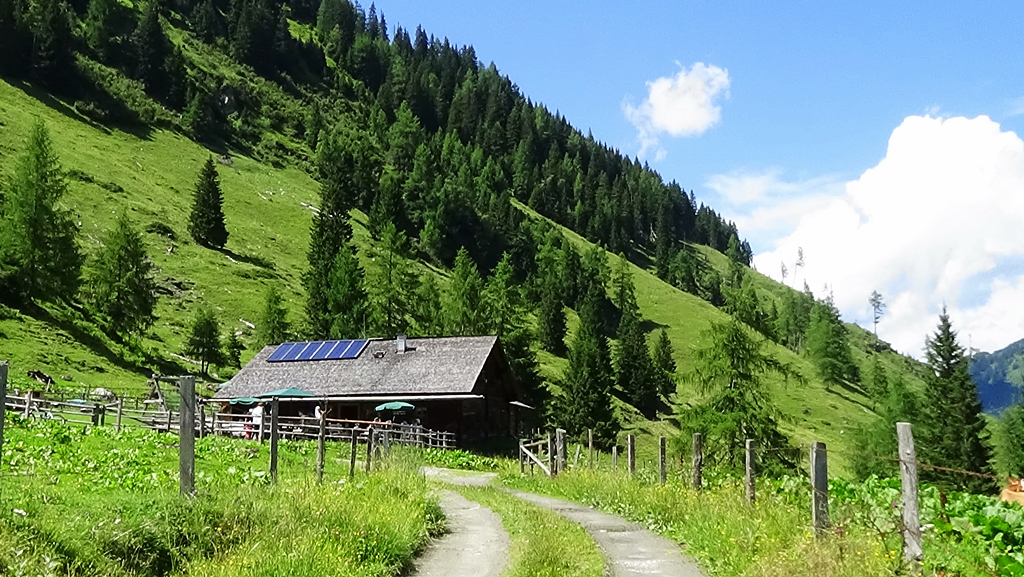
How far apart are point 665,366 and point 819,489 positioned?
92.2 meters

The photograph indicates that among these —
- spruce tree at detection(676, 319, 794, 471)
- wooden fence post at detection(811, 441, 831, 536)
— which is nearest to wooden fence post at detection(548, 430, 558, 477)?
spruce tree at detection(676, 319, 794, 471)

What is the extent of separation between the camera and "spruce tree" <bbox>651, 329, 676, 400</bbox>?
89.6m

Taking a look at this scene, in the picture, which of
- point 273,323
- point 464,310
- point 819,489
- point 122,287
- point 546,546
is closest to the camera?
point 819,489

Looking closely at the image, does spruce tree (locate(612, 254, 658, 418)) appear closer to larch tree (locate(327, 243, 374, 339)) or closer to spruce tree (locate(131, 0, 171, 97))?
larch tree (locate(327, 243, 374, 339))

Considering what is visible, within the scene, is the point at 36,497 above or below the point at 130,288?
below

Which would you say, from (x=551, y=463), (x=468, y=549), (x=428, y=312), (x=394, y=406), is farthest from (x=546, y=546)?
(x=428, y=312)

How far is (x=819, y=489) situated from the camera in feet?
29.8

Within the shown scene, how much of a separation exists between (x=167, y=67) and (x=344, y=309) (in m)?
73.1

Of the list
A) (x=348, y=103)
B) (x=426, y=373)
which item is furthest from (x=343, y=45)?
(x=426, y=373)

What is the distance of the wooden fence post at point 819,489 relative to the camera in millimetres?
9039

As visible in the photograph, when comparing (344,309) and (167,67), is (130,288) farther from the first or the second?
(167,67)

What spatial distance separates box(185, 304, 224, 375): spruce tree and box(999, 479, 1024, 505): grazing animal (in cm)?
5219

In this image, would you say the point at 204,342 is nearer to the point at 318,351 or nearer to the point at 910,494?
the point at 318,351

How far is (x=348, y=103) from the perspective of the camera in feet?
560
